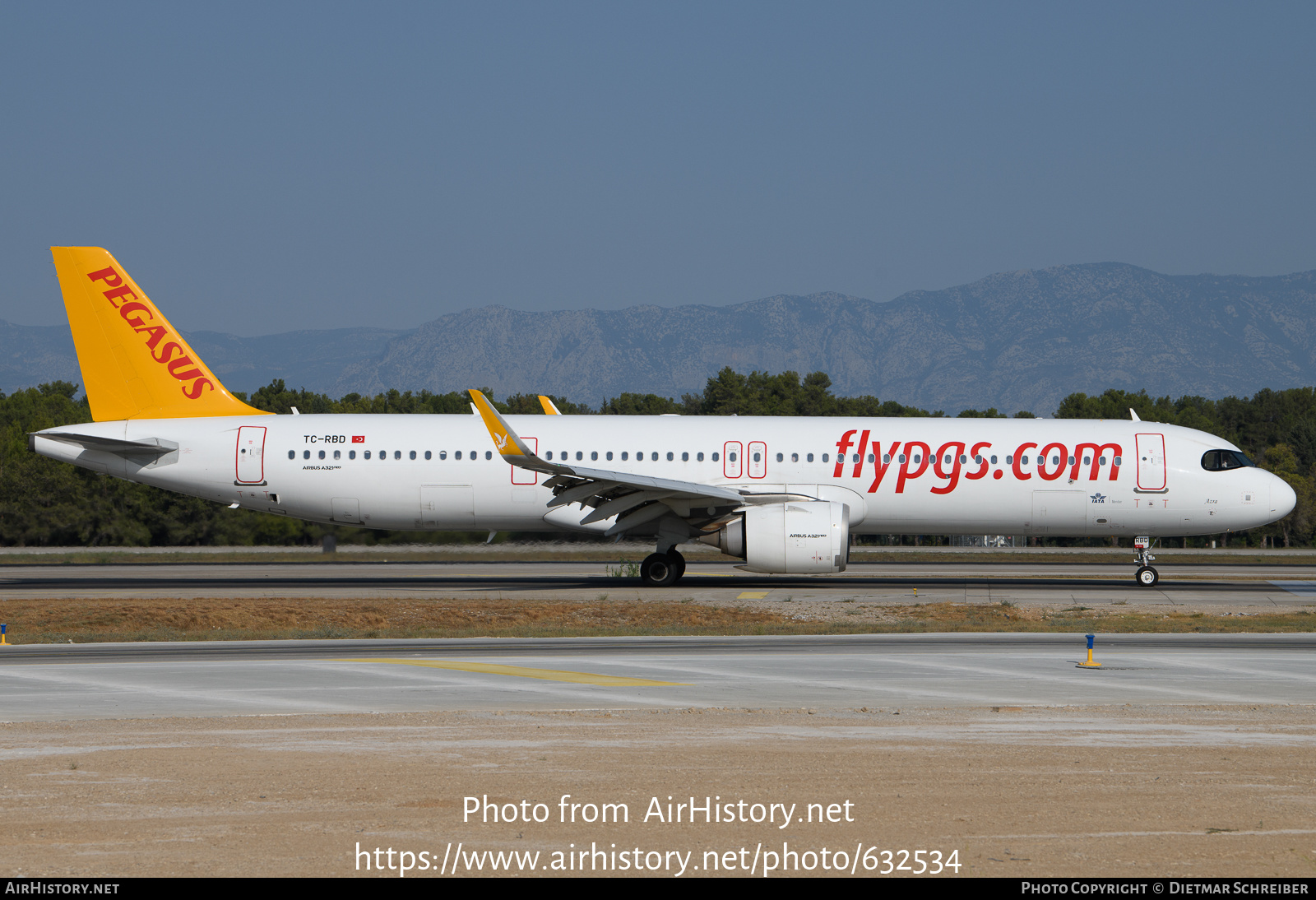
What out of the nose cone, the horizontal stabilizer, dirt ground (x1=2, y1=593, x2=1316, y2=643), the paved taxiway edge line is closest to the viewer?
the paved taxiway edge line

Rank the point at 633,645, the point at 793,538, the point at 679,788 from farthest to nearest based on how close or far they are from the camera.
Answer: the point at 793,538 → the point at 633,645 → the point at 679,788

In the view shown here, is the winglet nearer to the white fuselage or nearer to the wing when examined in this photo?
the wing

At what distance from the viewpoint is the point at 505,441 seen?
2414 centimetres

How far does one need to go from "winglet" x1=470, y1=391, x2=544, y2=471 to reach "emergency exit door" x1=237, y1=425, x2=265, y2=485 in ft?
20.1

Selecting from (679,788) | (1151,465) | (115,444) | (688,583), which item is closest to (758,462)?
(688,583)

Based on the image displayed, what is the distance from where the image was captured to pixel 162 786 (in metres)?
8.69

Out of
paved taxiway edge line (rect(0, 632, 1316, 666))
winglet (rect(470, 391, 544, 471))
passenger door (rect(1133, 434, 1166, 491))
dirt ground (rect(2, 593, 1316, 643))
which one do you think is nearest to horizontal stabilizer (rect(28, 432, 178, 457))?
dirt ground (rect(2, 593, 1316, 643))

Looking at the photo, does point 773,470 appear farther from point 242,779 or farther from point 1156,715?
point 242,779

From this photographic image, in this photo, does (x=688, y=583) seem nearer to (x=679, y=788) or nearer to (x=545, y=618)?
(x=545, y=618)

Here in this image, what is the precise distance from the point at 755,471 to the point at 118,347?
15.0m

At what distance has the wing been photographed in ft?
79.2

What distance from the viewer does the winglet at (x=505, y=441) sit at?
23.8 metres
